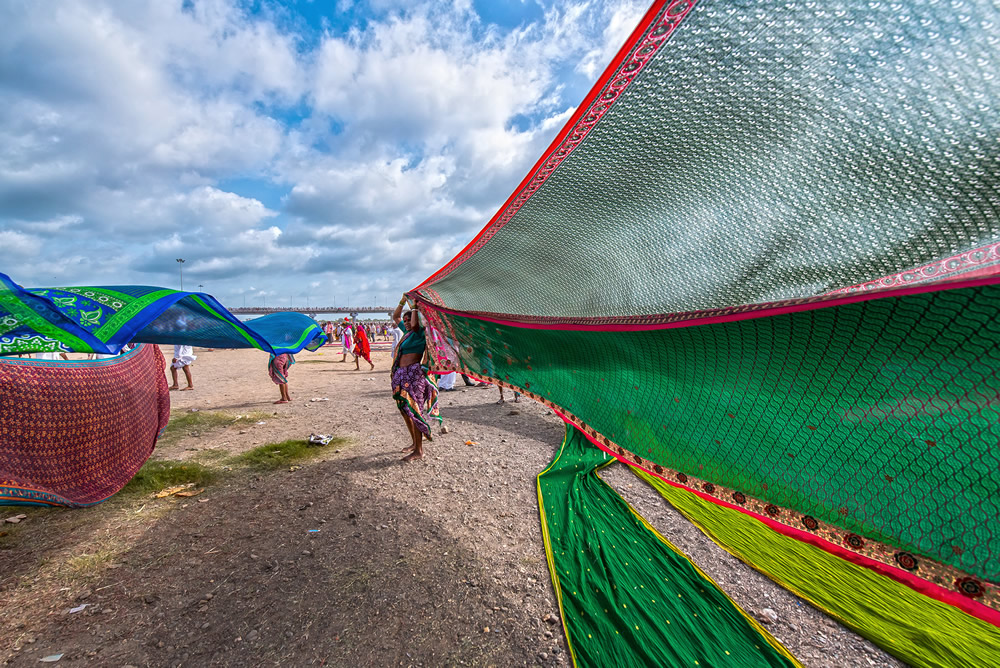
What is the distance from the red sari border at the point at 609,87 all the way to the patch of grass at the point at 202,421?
6.59m

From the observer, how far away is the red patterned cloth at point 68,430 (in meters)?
3.23

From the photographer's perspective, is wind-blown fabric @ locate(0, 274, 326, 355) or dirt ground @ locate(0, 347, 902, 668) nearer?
dirt ground @ locate(0, 347, 902, 668)

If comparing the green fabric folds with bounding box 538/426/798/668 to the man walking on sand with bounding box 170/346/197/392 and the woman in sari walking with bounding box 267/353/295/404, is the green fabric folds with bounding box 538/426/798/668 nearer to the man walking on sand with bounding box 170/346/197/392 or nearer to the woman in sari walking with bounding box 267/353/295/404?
the woman in sari walking with bounding box 267/353/295/404

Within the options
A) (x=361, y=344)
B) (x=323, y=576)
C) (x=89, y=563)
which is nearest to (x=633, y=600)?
(x=323, y=576)

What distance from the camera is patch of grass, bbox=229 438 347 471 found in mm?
4949

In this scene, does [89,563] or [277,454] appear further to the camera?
[277,454]

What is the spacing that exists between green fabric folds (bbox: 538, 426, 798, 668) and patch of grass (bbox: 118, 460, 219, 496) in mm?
3739

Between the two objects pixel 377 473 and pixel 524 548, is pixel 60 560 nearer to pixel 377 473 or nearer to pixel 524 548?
pixel 377 473

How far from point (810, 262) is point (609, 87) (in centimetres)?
109

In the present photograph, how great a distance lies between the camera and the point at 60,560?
2.92m

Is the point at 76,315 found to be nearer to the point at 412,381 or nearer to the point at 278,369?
the point at 412,381

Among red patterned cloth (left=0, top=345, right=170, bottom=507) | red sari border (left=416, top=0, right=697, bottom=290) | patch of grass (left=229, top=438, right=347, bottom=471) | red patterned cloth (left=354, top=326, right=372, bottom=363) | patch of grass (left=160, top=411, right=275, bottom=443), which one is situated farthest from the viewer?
red patterned cloth (left=354, top=326, right=372, bottom=363)

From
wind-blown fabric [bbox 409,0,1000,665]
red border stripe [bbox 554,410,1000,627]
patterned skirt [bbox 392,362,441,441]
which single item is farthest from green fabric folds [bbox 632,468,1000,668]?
patterned skirt [bbox 392,362,441,441]

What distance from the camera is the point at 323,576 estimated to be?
112 inches
